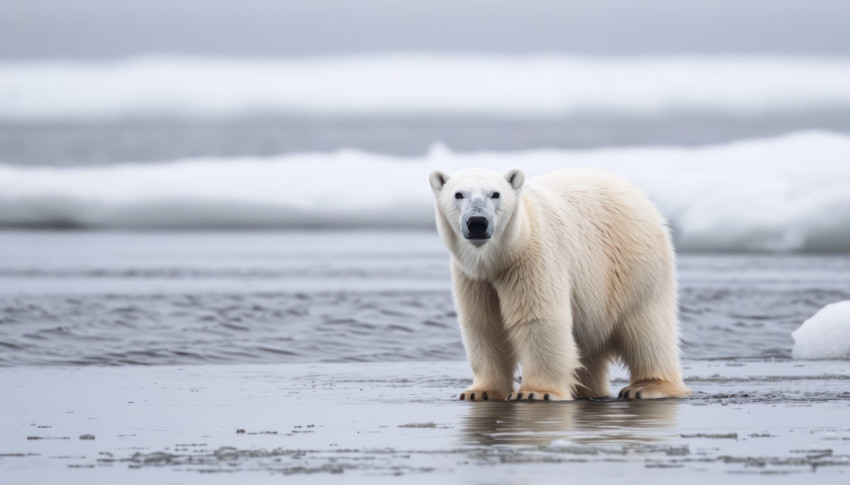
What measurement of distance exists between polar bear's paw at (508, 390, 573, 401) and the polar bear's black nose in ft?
3.30

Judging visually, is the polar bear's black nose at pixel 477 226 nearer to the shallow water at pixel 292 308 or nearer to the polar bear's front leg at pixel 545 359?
the polar bear's front leg at pixel 545 359

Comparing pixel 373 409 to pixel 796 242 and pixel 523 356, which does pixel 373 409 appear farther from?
pixel 796 242

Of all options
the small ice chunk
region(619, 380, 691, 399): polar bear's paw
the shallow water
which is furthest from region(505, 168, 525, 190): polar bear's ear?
the small ice chunk

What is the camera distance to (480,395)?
8234 millimetres

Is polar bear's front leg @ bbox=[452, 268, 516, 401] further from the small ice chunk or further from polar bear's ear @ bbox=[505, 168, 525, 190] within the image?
the small ice chunk

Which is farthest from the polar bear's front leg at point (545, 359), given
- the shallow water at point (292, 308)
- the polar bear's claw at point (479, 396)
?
the shallow water at point (292, 308)

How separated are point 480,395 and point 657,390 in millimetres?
1119

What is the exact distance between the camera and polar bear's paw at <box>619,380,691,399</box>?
27.8 ft

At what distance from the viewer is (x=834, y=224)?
25.7m

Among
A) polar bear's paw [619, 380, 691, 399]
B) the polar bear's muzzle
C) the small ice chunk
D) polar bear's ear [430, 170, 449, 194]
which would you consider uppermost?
polar bear's ear [430, 170, 449, 194]

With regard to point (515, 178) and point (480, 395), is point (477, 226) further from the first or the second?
point (480, 395)

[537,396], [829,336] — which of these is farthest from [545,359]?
[829,336]

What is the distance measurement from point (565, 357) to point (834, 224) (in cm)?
1877

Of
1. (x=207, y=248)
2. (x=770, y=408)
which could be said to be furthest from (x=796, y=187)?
(x=770, y=408)
